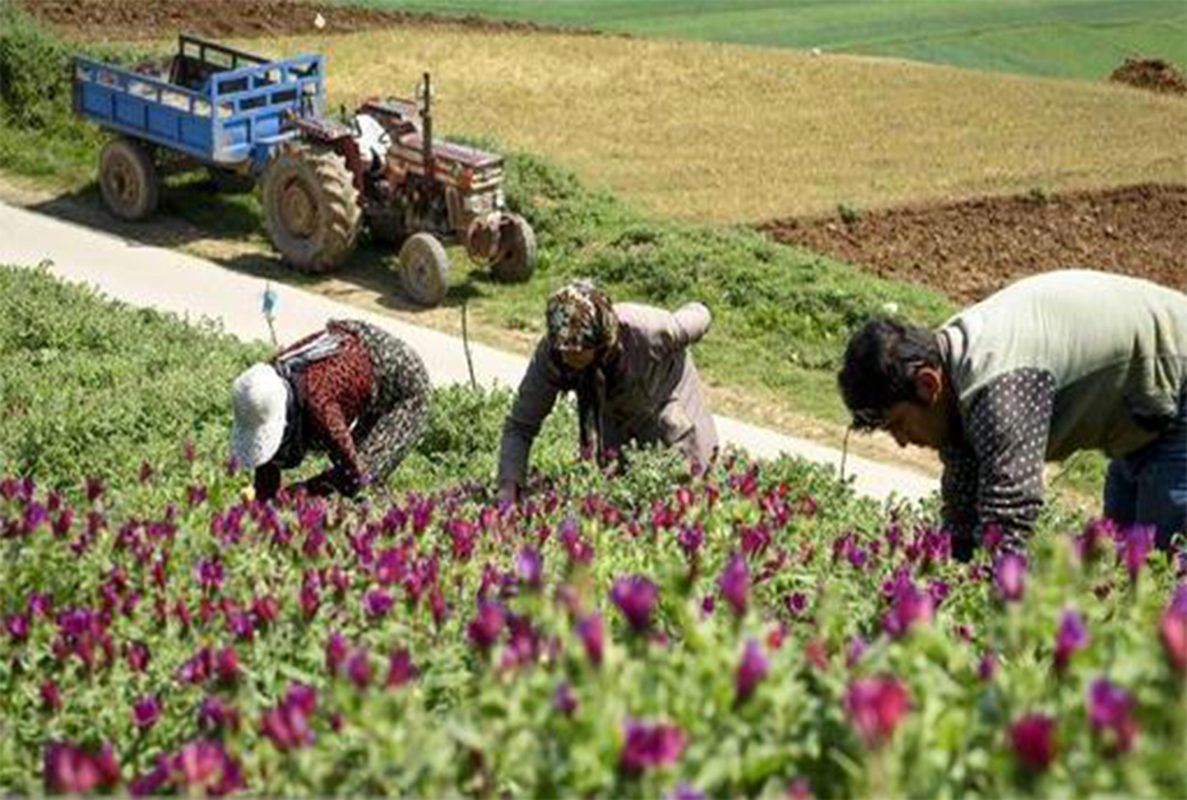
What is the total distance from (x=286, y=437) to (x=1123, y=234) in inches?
454

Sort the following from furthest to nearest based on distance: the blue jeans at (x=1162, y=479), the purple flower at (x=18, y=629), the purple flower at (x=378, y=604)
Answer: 1. the blue jeans at (x=1162, y=479)
2. the purple flower at (x=18, y=629)
3. the purple flower at (x=378, y=604)

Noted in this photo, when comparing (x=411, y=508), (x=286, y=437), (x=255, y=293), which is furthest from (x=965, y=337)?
(x=255, y=293)

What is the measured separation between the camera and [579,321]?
255 inches

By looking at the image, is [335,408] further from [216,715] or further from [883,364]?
[216,715]

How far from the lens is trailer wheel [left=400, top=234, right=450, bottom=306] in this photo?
1455 centimetres

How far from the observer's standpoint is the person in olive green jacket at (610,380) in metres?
6.51

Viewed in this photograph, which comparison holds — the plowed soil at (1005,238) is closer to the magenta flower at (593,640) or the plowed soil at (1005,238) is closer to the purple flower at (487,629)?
the purple flower at (487,629)

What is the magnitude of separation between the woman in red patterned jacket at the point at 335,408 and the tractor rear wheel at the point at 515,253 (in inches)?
299

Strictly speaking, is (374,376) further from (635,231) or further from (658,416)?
(635,231)

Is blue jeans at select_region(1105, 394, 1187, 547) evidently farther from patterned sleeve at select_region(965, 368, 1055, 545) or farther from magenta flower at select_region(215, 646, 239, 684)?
magenta flower at select_region(215, 646, 239, 684)

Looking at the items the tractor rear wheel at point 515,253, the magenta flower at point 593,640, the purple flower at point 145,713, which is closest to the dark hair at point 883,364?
the purple flower at point 145,713

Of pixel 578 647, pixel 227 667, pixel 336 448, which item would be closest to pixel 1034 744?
pixel 578 647

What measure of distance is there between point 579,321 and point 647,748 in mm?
3713

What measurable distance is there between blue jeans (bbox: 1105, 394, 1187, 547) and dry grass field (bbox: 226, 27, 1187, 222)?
443 inches
